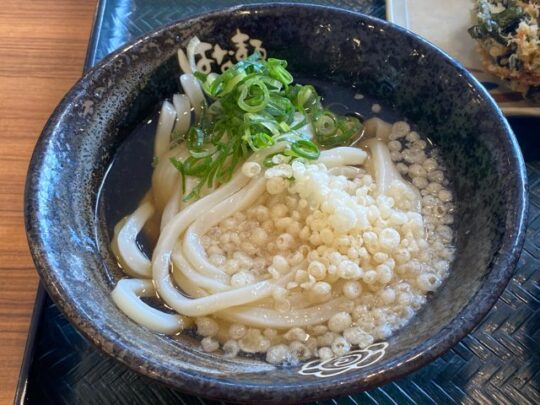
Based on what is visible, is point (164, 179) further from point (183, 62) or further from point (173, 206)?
point (183, 62)

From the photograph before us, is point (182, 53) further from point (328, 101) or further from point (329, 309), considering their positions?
point (329, 309)

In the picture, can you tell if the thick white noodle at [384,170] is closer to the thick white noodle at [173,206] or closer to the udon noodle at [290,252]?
the udon noodle at [290,252]

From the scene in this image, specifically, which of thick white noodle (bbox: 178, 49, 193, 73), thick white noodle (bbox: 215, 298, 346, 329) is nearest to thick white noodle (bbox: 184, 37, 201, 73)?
thick white noodle (bbox: 178, 49, 193, 73)

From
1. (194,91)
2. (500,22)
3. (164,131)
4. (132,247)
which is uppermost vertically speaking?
(500,22)

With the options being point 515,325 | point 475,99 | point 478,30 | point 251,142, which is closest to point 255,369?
point 251,142

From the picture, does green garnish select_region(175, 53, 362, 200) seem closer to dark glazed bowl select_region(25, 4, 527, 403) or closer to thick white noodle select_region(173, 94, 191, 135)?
thick white noodle select_region(173, 94, 191, 135)

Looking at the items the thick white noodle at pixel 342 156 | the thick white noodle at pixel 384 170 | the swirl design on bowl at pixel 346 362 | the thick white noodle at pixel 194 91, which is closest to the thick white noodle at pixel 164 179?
the thick white noodle at pixel 194 91

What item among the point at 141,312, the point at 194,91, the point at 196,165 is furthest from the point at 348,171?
the point at 141,312
